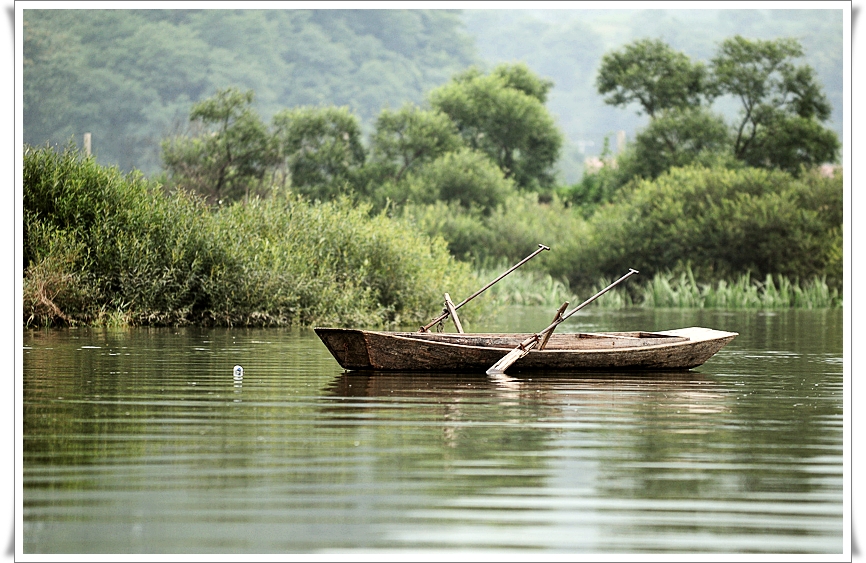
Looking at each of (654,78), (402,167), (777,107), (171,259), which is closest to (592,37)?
(654,78)

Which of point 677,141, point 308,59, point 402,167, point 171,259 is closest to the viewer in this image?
point 171,259

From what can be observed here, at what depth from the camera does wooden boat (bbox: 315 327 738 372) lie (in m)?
15.6

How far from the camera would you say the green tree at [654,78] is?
6431cm

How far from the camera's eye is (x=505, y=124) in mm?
73062

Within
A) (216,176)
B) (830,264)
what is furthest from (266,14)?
(830,264)

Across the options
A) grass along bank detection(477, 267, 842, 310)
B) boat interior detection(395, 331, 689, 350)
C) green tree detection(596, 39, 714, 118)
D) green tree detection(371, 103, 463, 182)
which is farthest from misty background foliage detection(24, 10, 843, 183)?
boat interior detection(395, 331, 689, 350)

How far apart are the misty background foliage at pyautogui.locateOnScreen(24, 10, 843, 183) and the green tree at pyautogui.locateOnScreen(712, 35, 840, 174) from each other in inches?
648

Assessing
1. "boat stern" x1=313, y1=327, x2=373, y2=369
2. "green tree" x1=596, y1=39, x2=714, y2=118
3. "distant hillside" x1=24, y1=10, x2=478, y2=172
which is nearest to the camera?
"boat stern" x1=313, y1=327, x2=373, y2=369

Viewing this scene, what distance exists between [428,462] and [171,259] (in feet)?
64.3

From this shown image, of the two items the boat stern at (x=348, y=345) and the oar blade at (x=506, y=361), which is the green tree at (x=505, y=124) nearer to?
the boat stern at (x=348, y=345)

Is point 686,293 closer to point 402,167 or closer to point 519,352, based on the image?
point 402,167

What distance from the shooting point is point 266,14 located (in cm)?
11881

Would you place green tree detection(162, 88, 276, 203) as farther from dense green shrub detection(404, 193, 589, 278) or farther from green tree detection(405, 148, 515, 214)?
green tree detection(405, 148, 515, 214)

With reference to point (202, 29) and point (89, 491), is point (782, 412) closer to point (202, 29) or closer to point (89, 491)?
point (89, 491)
